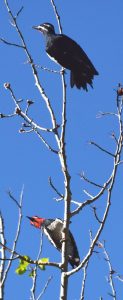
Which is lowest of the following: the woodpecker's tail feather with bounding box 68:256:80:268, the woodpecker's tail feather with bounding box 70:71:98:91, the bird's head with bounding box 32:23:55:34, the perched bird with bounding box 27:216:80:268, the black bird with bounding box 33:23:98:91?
the woodpecker's tail feather with bounding box 68:256:80:268

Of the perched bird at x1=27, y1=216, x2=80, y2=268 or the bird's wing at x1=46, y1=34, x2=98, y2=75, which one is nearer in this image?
the perched bird at x1=27, y1=216, x2=80, y2=268

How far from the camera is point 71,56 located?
647 centimetres

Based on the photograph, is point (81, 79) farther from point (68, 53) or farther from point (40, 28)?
point (40, 28)

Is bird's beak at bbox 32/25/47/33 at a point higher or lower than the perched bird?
higher

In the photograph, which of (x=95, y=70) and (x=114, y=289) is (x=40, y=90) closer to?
(x=114, y=289)

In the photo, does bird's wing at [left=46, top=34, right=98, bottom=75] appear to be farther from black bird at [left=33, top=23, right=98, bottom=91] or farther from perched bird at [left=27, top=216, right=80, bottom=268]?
perched bird at [left=27, top=216, right=80, bottom=268]

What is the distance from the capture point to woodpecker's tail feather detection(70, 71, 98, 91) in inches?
239

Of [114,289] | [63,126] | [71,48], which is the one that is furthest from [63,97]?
[71,48]

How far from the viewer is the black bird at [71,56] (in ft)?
20.1

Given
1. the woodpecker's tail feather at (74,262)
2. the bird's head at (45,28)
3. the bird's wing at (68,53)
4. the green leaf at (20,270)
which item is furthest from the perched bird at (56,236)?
the bird's head at (45,28)

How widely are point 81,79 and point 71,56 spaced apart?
46cm

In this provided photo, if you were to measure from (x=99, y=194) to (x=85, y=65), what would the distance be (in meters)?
2.72

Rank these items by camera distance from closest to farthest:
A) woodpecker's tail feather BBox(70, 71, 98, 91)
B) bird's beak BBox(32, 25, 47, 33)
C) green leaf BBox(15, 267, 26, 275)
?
green leaf BBox(15, 267, 26, 275), woodpecker's tail feather BBox(70, 71, 98, 91), bird's beak BBox(32, 25, 47, 33)

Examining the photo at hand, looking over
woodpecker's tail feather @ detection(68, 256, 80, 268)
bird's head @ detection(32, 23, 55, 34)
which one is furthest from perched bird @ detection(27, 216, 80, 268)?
bird's head @ detection(32, 23, 55, 34)
